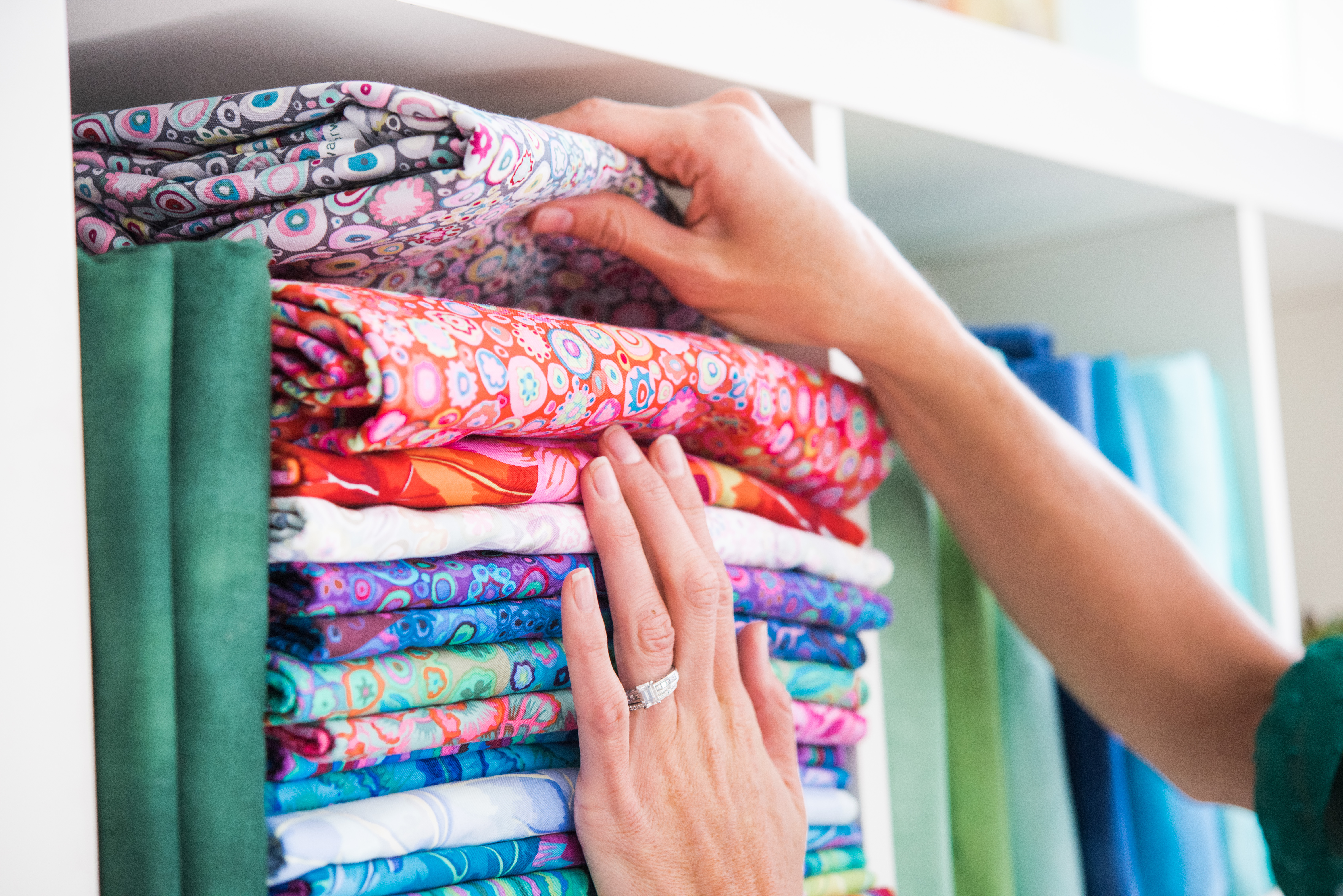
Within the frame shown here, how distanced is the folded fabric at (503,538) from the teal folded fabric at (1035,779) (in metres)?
0.26

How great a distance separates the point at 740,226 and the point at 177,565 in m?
0.38

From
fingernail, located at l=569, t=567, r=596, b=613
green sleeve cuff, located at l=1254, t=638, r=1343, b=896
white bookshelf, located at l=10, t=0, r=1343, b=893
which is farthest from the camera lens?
green sleeve cuff, located at l=1254, t=638, r=1343, b=896

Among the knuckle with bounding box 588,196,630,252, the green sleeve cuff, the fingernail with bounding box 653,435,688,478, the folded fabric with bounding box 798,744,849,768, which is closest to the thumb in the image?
the knuckle with bounding box 588,196,630,252

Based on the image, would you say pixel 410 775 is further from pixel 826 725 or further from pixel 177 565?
pixel 826 725

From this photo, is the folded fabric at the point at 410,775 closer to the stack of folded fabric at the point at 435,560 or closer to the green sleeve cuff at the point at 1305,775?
the stack of folded fabric at the point at 435,560

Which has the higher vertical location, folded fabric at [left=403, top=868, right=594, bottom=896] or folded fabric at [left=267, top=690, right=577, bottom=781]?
folded fabric at [left=267, top=690, right=577, bottom=781]

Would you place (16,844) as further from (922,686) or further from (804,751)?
(922,686)

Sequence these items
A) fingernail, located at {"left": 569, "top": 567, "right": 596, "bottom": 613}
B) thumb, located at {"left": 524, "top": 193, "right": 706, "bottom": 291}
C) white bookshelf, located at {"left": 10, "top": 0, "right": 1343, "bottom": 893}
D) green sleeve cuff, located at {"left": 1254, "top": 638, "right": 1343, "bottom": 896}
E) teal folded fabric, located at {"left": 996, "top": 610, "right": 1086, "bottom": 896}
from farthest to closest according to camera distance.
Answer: teal folded fabric, located at {"left": 996, "top": 610, "right": 1086, "bottom": 896}
green sleeve cuff, located at {"left": 1254, "top": 638, "right": 1343, "bottom": 896}
thumb, located at {"left": 524, "top": 193, "right": 706, "bottom": 291}
fingernail, located at {"left": 569, "top": 567, "right": 596, "bottom": 613}
white bookshelf, located at {"left": 10, "top": 0, "right": 1343, "bottom": 893}

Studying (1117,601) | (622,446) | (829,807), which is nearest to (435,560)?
(622,446)

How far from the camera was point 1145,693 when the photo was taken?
0.85 m

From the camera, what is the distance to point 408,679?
1.55 ft

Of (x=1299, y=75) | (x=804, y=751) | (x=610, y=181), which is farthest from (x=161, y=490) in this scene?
(x=1299, y=75)

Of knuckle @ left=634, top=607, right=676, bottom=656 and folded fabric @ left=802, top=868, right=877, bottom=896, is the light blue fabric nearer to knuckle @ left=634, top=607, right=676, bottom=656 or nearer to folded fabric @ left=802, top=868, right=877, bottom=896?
folded fabric @ left=802, top=868, right=877, bottom=896

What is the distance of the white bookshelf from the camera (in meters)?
0.39
